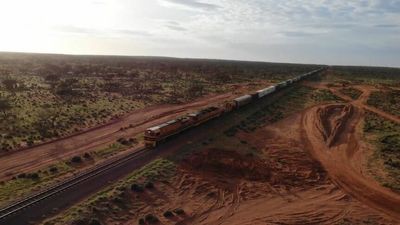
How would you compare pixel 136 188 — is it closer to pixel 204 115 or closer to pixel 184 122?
pixel 184 122

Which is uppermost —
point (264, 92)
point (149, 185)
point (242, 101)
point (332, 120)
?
point (264, 92)

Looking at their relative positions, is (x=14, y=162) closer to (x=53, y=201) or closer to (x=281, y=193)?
(x=53, y=201)

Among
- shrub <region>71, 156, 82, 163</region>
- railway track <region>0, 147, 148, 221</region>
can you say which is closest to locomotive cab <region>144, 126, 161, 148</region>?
railway track <region>0, 147, 148, 221</region>

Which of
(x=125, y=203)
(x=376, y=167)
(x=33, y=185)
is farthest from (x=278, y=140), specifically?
(x=33, y=185)

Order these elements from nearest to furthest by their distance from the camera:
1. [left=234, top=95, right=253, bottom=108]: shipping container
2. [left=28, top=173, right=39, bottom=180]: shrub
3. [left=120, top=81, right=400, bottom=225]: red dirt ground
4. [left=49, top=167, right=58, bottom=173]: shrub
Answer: [left=120, top=81, right=400, bottom=225]: red dirt ground < [left=28, top=173, right=39, bottom=180]: shrub < [left=49, top=167, right=58, bottom=173]: shrub < [left=234, top=95, right=253, bottom=108]: shipping container

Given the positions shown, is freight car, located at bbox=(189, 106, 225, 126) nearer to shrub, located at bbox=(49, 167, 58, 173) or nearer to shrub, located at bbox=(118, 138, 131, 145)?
shrub, located at bbox=(118, 138, 131, 145)

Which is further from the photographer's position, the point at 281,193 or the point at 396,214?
the point at 281,193

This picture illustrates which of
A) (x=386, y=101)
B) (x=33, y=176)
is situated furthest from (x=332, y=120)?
(x=33, y=176)
